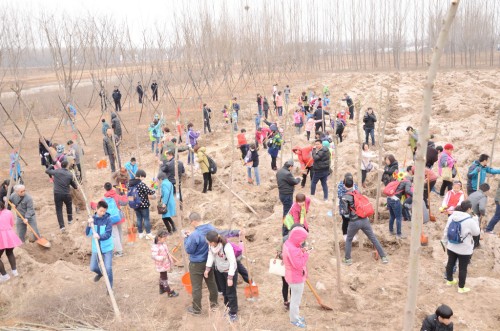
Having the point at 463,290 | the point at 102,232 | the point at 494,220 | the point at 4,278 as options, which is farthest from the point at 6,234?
the point at 494,220

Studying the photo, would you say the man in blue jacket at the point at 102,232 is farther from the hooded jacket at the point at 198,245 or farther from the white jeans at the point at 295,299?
the white jeans at the point at 295,299

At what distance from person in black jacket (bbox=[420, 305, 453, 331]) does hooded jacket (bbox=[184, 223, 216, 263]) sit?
8.71 feet

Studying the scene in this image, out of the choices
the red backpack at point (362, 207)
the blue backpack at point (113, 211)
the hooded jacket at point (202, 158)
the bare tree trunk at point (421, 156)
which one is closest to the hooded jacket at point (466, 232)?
the red backpack at point (362, 207)

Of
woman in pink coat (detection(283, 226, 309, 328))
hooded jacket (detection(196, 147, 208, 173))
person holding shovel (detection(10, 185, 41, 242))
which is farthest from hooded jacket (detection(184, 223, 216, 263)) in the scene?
hooded jacket (detection(196, 147, 208, 173))

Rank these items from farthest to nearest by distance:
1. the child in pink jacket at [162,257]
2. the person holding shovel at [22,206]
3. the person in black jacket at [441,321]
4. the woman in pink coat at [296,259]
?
1. the person holding shovel at [22,206]
2. the child in pink jacket at [162,257]
3. the woman in pink coat at [296,259]
4. the person in black jacket at [441,321]

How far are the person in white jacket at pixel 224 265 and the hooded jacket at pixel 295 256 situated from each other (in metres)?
0.69

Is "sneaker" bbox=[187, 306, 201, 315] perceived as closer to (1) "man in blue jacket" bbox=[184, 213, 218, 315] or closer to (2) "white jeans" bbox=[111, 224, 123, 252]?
(1) "man in blue jacket" bbox=[184, 213, 218, 315]

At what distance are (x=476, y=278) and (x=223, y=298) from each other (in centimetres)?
373

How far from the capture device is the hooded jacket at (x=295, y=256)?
15.9 feet

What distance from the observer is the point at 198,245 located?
521 cm

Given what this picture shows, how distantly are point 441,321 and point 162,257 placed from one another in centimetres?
363

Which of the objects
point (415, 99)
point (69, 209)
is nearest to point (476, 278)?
point (69, 209)

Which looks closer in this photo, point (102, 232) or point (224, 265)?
point (224, 265)

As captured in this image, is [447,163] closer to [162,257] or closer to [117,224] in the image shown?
[162,257]
